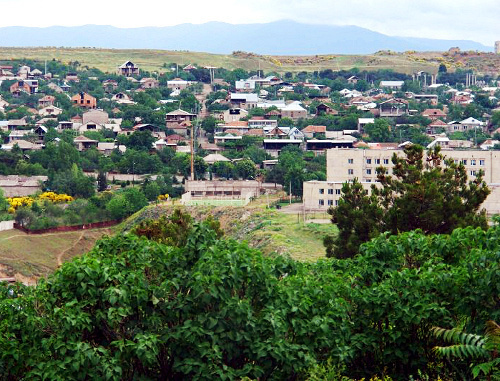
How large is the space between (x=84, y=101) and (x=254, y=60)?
2744 cm

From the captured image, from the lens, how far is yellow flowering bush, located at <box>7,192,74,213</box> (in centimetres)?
3506

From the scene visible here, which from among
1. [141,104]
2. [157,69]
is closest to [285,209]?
[141,104]

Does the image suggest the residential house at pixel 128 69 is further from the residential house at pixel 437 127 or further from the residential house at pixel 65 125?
the residential house at pixel 437 127

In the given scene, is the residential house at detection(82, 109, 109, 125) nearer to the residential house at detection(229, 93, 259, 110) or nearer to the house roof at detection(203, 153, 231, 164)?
the residential house at detection(229, 93, 259, 110)

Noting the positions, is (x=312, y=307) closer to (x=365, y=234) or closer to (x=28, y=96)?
(x=365, y=234)

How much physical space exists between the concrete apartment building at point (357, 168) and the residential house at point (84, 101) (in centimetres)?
3170

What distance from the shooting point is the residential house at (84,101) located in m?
62.3

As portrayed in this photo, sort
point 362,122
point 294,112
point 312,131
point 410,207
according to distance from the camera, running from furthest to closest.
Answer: point 294,112
point 362,122
point 312,131
point 410,207

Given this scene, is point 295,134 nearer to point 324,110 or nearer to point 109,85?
point 324,110

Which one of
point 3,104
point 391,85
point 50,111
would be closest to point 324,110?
point 50,111

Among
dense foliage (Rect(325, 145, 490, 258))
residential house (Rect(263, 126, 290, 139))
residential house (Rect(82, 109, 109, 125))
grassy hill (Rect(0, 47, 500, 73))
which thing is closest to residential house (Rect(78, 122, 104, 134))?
residential house (Rect(82, 109, 109, 125))

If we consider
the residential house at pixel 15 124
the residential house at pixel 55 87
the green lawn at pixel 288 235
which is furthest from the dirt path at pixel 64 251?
the residential house at pixel 55 87

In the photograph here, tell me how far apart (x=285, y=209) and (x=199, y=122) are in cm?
2366

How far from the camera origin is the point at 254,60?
288ft
